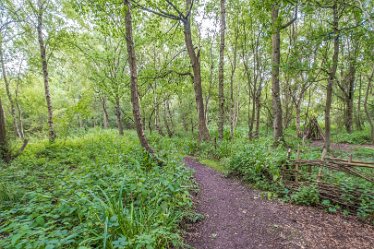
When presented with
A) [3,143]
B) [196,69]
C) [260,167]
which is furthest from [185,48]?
[3,143]

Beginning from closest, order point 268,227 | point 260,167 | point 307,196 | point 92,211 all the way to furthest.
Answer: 1. point 92,211
2. point 268,227
3. point 307,196
4. point 260,167

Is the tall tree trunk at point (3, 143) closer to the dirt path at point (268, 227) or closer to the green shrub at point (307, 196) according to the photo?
the dirt path at point (268, 227)

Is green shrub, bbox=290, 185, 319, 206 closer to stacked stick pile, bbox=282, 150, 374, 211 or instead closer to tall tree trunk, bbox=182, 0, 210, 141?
stacked stick pile, bbox=282, 150, 374, 211

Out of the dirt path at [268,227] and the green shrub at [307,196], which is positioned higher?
the green shrub at [307,196]

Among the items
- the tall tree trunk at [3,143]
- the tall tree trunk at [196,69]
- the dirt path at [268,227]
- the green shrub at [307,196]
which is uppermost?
the tall tree trunk at [196,69]

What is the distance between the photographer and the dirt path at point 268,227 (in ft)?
9.15

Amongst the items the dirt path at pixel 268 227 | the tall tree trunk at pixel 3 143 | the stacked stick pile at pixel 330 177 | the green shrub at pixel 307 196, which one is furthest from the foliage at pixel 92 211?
the stacked stick pile at pixel 330 177

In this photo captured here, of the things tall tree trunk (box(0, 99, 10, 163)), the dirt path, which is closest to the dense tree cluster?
tall tree trunk (box(0, 99, 10, 163))

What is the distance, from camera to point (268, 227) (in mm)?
3191

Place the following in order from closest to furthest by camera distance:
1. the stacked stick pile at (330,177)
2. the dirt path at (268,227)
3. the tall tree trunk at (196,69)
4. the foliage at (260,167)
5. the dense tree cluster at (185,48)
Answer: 1. the dirt path at (268,227)
2. the stacked stick pile at (330,177)
3. the foliage at (260,167)
4. the dense tree cluster at (185,48)
5. the tall tree trunk at (196,69)

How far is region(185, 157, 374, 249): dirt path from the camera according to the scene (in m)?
2.79

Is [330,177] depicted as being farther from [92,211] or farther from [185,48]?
[185,48]

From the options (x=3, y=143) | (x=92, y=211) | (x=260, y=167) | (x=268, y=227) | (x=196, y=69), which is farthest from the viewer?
(x=196, y=69)

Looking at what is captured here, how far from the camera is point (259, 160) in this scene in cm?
520
